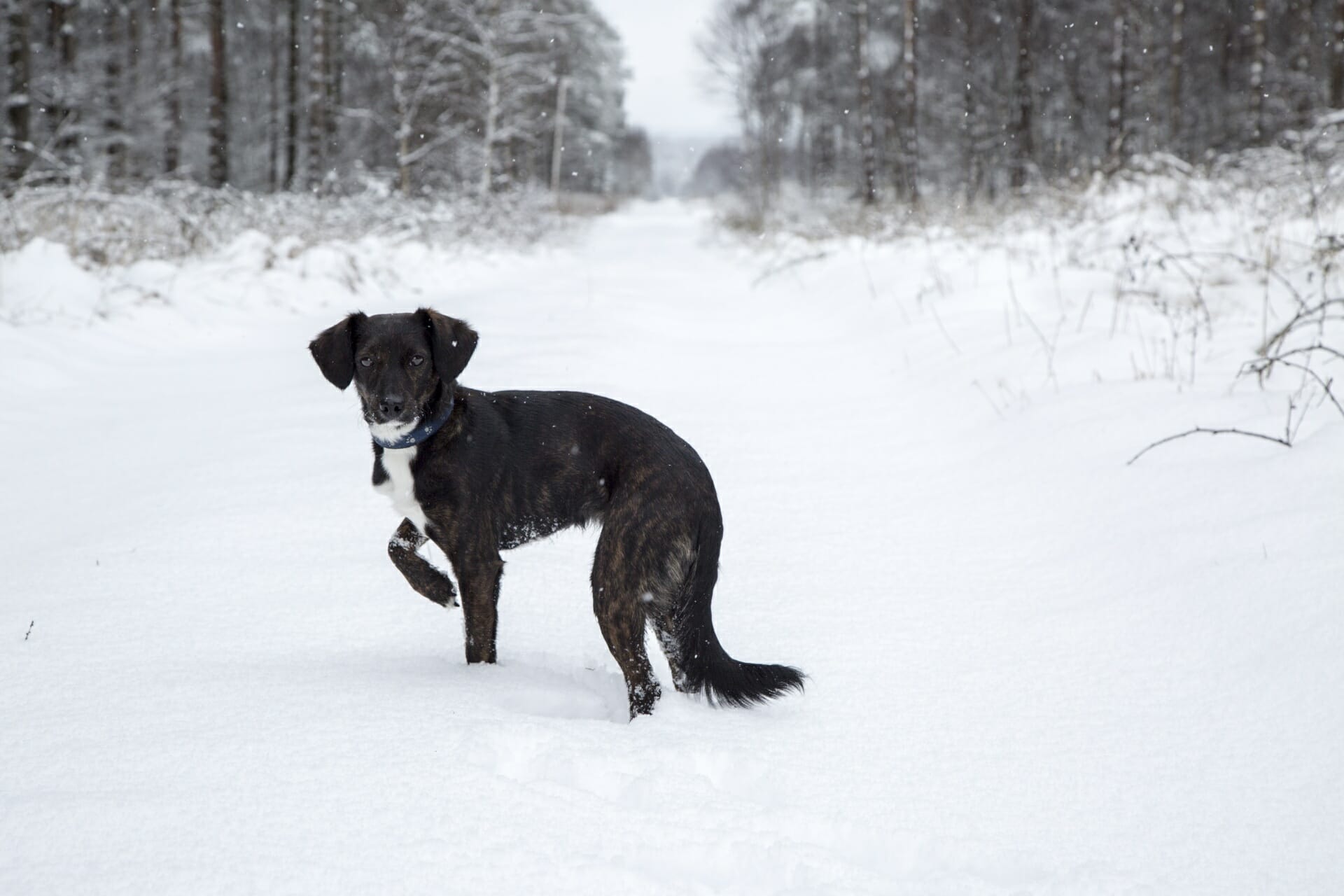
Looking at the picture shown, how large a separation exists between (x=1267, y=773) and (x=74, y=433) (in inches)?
202

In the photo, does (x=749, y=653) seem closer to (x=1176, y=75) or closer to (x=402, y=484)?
(x=402, y=484)

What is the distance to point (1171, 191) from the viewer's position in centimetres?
919

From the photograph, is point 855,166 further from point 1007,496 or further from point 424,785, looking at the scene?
point 424,785

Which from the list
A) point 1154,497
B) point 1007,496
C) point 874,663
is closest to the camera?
point 874,663

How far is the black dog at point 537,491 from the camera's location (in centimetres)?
218

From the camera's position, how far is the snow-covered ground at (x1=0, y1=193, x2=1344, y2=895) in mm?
1522

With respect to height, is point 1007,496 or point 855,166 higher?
point 855,166

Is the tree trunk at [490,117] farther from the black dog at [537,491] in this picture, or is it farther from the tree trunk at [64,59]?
the black dog at [537,491]

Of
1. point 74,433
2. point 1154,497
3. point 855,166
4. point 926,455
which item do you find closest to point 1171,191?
point 926,455

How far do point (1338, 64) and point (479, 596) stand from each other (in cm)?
2106

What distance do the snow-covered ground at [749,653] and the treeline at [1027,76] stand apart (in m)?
10.8

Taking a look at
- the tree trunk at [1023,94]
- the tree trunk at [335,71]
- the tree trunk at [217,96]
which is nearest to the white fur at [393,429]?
the tree trunk at [217,96]

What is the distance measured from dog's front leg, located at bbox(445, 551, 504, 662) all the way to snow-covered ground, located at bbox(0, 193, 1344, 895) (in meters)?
0.07

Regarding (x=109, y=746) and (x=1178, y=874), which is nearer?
(x=1178, y=874)
